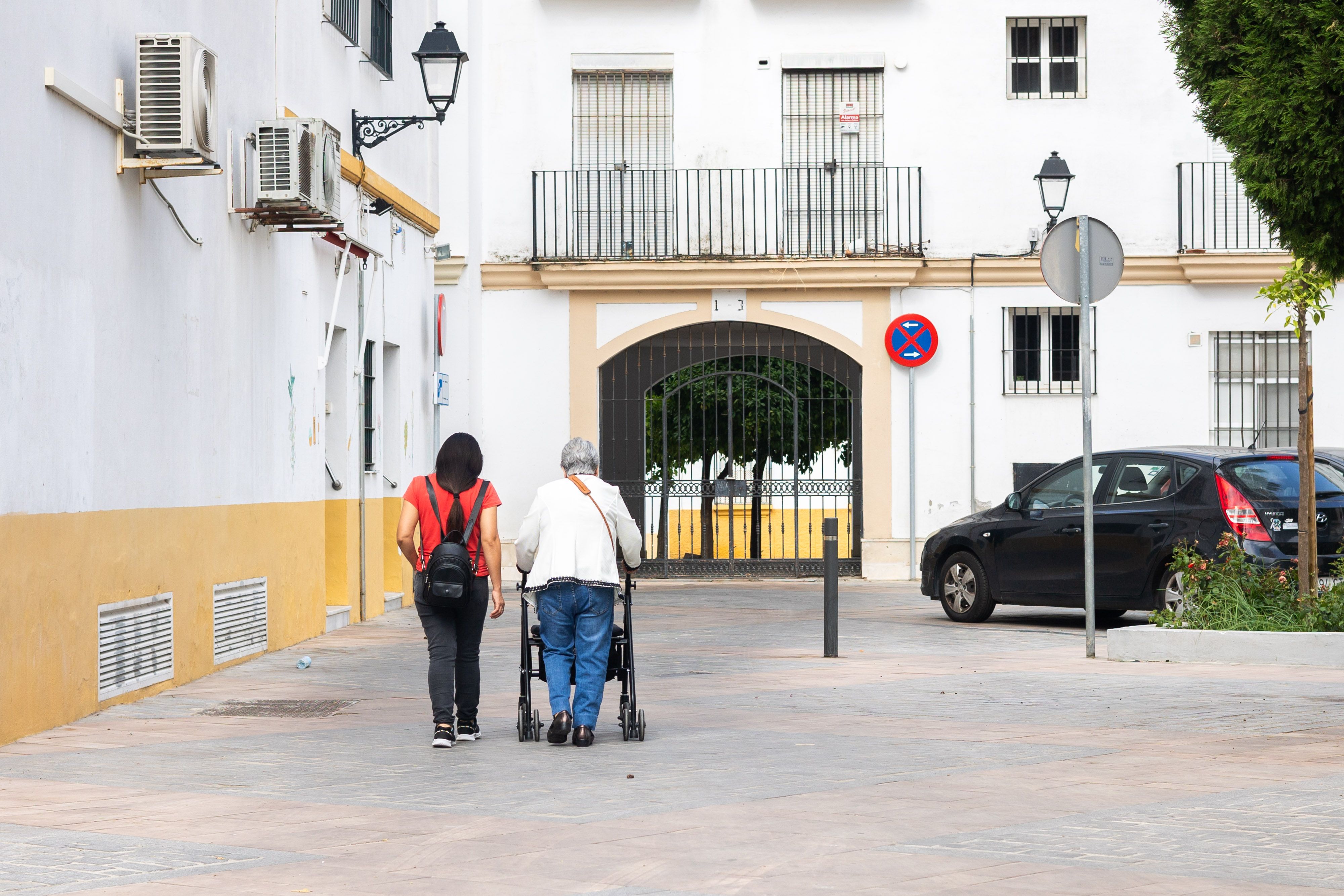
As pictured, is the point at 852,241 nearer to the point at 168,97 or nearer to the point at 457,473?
the point at 168,97

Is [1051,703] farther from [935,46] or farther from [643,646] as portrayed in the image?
[935,46]

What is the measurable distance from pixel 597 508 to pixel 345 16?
29.5 feet

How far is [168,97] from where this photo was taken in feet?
34.4

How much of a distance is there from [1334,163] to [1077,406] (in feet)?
46.7

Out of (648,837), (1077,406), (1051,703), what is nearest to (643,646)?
(1051,703)

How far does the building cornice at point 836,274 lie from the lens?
22.9 metres

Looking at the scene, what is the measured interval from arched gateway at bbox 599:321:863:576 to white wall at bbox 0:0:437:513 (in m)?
7.08

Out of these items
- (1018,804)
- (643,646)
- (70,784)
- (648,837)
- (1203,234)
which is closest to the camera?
(648,837)

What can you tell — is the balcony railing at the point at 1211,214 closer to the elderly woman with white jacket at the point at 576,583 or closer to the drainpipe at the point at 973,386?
the drainpipe at the point at 973,386

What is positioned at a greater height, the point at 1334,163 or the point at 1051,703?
the point at 1334,163

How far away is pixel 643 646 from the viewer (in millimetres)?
14453

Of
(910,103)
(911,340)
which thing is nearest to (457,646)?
(911,340)

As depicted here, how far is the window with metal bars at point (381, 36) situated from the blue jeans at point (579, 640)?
32.3 ft

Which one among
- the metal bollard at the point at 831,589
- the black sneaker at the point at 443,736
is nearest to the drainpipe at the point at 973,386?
the metal bollard at the point at 831,589
